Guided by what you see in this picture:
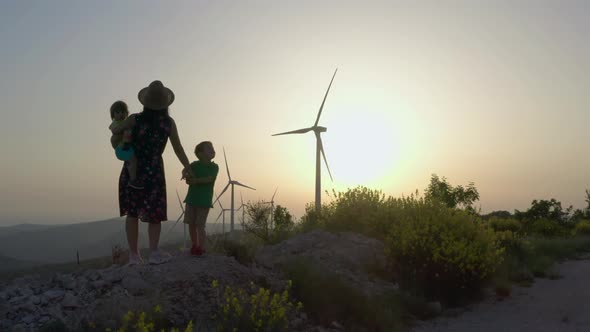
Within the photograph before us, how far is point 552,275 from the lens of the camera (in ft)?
40.4

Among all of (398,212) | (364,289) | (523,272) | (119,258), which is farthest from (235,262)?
(523,272)

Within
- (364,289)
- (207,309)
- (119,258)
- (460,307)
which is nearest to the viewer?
(207,309)

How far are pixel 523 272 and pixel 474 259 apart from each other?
309cm

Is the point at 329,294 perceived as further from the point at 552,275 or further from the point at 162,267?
the point at 552,275

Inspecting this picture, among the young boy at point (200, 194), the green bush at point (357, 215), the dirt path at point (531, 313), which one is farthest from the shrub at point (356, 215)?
the young boy at point (200, 194)

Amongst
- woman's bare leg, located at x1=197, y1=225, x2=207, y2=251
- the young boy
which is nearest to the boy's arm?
the young boy

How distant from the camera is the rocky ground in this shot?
5.49m

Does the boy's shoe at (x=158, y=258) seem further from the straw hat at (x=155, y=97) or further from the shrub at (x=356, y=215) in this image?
the shrub at (x=356, y=215)

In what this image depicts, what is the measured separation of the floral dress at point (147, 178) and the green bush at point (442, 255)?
535 cm

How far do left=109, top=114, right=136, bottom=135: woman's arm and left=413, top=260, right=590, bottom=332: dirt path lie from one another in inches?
209

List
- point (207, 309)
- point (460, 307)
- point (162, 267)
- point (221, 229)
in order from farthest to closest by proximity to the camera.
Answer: point (221, 229) < point (460, 307) < point (162, 267) < point (207, 309)

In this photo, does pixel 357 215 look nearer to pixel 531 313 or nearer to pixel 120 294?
pixel 531 313

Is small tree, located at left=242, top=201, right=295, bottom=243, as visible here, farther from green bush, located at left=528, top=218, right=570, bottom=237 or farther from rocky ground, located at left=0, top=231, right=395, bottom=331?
green bush, located at left=528, top=218, right=570, bottom=237

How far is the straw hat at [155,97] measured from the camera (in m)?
6.72
